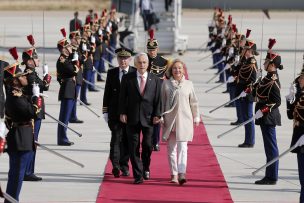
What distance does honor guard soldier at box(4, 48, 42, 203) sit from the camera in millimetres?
11852

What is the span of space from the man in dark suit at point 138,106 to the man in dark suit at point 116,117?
1.20 feet

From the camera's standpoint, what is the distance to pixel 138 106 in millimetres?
14078

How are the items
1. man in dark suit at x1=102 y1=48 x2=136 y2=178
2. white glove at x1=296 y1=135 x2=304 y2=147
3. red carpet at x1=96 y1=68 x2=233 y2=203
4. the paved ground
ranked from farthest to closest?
man in dark suit at x1=102 y1=48 x2=136 y2=178, the paved ground, red carpet at x1=96 y1=68 x2=233 y2=203, white glove at x1=296 y1=135 x2=304 y2=147

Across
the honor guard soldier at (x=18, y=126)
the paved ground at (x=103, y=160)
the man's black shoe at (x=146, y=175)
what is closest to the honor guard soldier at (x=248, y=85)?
the paved ground at (x=103, y=160)

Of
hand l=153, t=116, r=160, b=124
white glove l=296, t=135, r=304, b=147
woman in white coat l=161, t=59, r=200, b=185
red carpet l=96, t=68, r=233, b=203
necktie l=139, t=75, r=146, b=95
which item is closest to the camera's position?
white glove l=296, t=135, r=304, b=147

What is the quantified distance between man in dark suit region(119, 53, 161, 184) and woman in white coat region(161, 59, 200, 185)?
0.17 meters

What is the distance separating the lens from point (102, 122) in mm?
20656

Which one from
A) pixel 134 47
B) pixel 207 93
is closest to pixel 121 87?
pixel 207 93

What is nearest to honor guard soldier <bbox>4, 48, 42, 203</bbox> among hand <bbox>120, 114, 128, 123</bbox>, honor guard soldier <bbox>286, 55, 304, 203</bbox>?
hand <bbox>120, 114, 128, 123</bbox>

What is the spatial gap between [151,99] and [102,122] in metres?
6.63

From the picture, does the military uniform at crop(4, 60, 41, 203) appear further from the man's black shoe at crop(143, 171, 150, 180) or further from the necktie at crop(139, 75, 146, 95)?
the man's black shoe at crop(143, 171, 150, 180)

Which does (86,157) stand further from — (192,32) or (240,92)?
(192,32)

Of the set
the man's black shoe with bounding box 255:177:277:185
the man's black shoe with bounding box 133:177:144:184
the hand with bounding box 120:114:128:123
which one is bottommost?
the man's black shoe with bounding box 255:177:277:185

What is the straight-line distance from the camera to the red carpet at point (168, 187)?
43.3 feet
